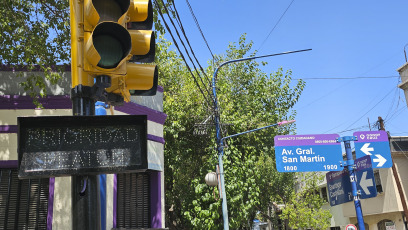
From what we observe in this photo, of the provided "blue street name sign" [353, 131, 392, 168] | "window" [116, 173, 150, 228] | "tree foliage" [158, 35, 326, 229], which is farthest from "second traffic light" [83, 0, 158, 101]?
"tree foliage" [158, 35, 326, 229]

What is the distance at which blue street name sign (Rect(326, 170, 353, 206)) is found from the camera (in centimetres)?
920

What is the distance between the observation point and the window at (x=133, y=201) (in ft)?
31.0

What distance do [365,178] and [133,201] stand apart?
5.51 metres

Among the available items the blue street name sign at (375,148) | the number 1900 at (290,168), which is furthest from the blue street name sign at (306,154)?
the blue street name sign at (375,148)

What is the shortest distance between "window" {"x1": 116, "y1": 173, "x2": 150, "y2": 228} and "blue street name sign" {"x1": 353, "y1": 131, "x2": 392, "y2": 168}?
5.37m

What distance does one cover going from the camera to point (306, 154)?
9227mm

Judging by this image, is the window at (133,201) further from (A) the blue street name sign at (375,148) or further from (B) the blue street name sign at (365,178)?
(A) the blue street name sign at (375,148)

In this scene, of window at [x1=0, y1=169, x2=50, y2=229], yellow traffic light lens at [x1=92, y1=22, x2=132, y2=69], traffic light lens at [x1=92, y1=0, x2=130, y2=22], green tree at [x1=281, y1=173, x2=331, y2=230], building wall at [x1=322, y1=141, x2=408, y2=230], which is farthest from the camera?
green tree at [x1=281, y1=173, x2=331, y2=230]

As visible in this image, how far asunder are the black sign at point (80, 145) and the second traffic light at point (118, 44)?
13.4 inches

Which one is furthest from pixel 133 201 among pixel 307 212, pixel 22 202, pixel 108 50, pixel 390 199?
pixel 307 212

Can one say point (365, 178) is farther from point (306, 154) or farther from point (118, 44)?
point (118, 44)

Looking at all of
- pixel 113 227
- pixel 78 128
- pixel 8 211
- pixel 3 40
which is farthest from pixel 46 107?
pixel 78 128

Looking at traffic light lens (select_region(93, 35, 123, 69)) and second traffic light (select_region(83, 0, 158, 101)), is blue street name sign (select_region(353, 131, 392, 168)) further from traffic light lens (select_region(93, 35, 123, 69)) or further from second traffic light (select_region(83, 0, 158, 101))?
traffic light lens (select_region(93, 35, 123, 69))

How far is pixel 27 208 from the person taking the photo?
27.2 feet
